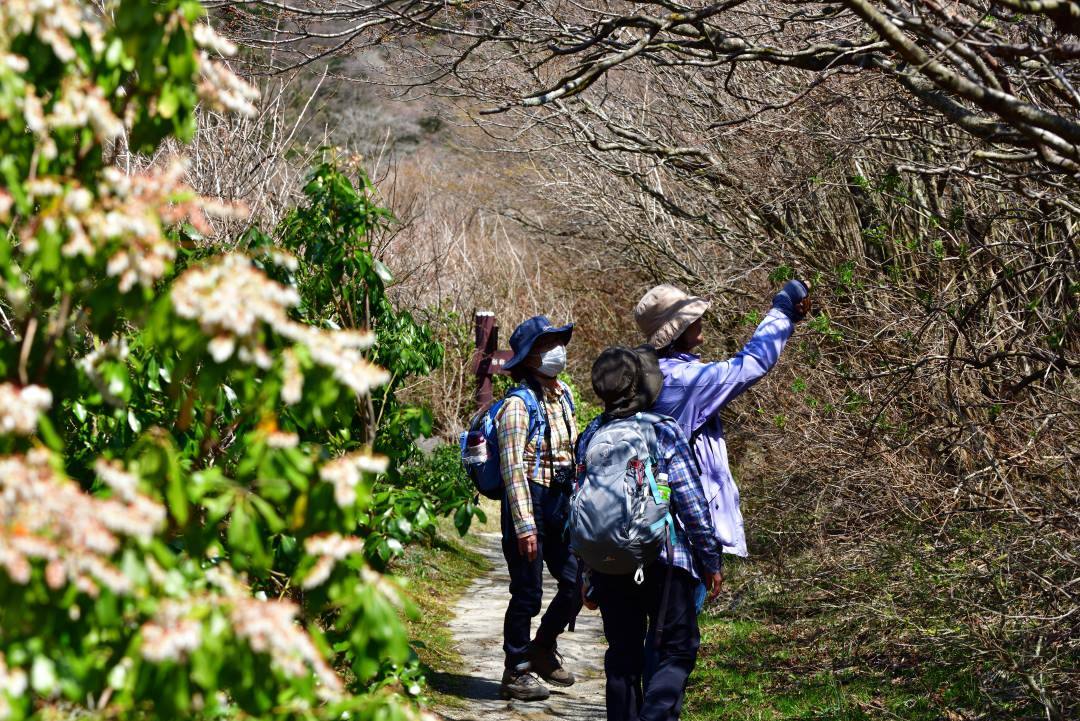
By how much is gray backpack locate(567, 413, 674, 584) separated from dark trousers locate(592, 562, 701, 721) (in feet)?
0.44

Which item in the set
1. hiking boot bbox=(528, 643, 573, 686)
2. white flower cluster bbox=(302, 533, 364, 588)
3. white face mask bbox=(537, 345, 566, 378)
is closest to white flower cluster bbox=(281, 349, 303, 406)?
white flower cluster bbox=(302, 533, 364, 588)

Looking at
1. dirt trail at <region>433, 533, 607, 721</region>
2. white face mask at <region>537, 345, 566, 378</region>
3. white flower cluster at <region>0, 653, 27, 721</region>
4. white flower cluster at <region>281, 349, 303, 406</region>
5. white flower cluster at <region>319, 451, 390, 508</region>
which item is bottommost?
dirt trail at <region>433, 533, 607, 721</region>

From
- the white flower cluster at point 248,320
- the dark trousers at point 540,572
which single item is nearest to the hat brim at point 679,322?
the dark trousers at point 540,572

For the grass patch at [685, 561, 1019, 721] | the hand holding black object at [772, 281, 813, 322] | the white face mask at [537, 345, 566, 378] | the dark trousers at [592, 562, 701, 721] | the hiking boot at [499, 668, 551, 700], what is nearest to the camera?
the dark trousers at [592, 562, 701, 721]

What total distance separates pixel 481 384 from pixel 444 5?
316 inches

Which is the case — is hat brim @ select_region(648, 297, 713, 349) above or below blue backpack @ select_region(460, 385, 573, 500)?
above

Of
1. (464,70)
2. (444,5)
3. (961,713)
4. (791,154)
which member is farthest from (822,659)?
(464,70)

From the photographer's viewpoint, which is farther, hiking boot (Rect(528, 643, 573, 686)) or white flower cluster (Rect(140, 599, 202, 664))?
hiking boot (Rect(528, 643, 573, 686))

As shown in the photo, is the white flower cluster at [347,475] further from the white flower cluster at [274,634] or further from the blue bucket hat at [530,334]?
the blue bucket hat at [530,334]

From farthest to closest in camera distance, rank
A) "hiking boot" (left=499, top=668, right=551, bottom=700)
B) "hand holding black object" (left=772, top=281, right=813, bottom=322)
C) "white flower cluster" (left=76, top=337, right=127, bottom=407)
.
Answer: "hiking boot" (left=499, top=668, right=551, bottom=700)
"hand holding black object" (left=772, top=281, right=813, bottom=322)
"white flower cluster" (left=76, top=337, right=127, bottom=407)

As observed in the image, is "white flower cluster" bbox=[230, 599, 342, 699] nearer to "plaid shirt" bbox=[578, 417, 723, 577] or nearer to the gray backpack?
the gray backpack

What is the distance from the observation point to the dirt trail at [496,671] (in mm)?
6293

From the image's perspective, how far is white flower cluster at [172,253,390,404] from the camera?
2.00m

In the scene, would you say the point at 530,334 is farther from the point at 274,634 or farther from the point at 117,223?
the point at 274,634
